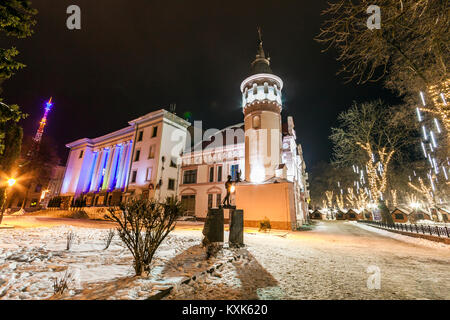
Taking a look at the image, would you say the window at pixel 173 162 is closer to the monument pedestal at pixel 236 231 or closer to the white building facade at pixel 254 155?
the white building facade at pixel 254 155

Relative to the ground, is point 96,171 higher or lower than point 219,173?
higher

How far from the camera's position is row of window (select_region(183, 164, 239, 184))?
83.2ft

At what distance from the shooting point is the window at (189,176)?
94.2 feet

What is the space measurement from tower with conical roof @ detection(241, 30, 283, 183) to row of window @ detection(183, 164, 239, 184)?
16.2 feet

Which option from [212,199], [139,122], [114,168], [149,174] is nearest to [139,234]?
[212,199]

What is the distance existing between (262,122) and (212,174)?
1124 cm

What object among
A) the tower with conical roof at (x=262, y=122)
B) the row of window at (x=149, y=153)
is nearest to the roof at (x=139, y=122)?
the row of window at (x=149, y=153)

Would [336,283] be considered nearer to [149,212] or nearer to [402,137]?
[149,212]

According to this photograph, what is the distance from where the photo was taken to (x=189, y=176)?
29.2 metres

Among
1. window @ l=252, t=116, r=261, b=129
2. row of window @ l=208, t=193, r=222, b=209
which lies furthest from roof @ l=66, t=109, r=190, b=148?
window @ l=252, t=116, r=261, b=129

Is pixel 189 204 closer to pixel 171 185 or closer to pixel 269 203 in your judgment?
pixel 171 185

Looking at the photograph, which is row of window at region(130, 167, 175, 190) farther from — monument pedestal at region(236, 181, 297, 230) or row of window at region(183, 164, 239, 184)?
monument pedestal at region(236, 181, 297, 230)

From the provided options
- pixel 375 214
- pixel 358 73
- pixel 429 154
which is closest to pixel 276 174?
pixel 358 73
